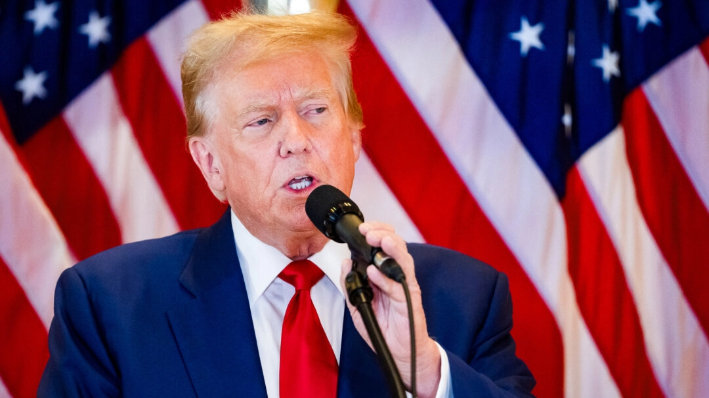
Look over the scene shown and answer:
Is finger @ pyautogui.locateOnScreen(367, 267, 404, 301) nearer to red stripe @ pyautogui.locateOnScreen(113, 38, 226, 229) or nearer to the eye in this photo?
the eye

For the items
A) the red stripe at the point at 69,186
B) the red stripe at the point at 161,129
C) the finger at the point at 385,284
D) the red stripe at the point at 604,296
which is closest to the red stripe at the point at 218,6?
the red stripe at the point at 161,129

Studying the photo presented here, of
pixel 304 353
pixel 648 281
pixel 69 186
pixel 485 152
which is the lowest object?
pixel 648 281

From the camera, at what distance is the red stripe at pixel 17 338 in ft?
8.33

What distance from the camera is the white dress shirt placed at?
6.21 ft

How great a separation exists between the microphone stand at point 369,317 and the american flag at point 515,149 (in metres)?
1.48

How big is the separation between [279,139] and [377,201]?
0.95m

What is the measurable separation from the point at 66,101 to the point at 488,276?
1637 millimetres

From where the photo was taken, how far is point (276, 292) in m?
1.95

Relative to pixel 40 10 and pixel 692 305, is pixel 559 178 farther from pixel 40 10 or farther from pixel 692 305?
pixel 40 10

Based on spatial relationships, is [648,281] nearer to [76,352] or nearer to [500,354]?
[500,354]

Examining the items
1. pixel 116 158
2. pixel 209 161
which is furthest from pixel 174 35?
pixel 209 161

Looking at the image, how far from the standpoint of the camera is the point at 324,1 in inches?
106

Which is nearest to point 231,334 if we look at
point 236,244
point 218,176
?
point 236,244

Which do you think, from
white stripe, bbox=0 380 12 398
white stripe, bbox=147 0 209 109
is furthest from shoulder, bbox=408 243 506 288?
white stripe, bbox=0 380 12 398
